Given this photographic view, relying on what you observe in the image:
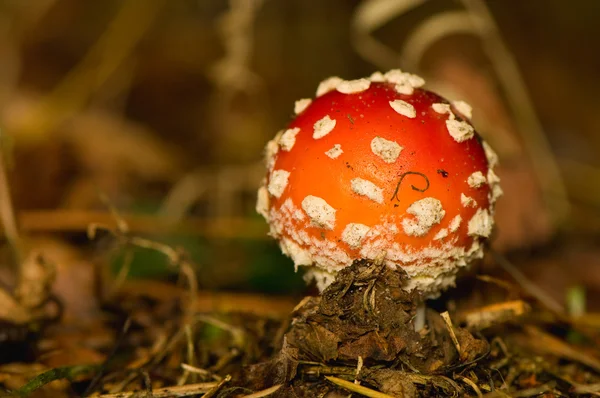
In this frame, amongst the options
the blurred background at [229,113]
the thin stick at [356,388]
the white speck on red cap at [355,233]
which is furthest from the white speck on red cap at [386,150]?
the blurred background at [229,113]

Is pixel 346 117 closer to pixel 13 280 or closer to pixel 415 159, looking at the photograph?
pixel 415 159

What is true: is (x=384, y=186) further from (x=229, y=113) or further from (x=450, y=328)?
(x=229, y=113)

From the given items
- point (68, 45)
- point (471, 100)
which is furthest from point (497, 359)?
point (68, 45)

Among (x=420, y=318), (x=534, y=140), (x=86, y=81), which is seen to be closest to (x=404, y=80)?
(x=420, y=318)

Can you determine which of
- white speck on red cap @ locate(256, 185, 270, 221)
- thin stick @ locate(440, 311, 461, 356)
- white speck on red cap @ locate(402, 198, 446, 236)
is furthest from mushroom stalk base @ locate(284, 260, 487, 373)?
white speck on red cap @ locate(256, 185, 270, 221)

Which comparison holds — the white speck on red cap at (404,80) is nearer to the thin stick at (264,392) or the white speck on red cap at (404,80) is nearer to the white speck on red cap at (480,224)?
the white speck on red cap at (480,224)

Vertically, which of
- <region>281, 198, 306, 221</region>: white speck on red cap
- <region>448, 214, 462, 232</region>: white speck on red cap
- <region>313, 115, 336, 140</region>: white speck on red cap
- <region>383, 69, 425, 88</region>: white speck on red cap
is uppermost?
<region>383, 69, 425, 88</region>: white speck on red cap

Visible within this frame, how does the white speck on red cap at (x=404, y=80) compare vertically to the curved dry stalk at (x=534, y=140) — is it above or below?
above

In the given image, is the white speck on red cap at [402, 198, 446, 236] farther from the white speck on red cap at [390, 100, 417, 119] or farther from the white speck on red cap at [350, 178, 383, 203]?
the white speck on red cap at [390, 100, 417, 119]
